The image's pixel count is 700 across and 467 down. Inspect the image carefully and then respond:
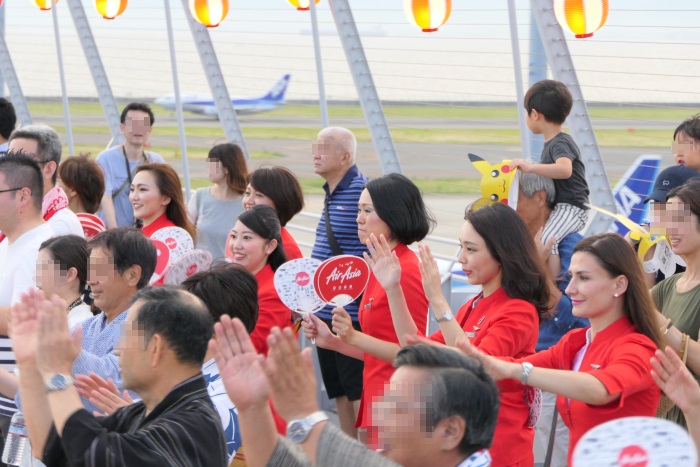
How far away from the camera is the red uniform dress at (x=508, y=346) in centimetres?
301

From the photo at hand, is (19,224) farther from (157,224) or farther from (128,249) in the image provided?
(157,224)

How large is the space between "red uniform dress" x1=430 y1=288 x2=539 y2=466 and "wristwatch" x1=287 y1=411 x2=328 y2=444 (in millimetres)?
1149

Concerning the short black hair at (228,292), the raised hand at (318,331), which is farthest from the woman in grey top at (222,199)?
the short black hair at (228,292)

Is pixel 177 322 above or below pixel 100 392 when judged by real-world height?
above

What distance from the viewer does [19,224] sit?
392 centimetres

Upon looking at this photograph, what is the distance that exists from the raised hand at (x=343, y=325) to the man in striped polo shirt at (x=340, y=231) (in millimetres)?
1083

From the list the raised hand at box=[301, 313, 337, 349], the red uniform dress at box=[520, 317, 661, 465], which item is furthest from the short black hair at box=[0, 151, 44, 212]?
the red uniform dress at box=[520, 317, 661, 465]

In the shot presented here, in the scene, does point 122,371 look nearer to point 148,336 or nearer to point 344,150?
point 148,336

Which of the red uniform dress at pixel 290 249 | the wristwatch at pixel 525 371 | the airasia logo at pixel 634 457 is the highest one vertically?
the airasia logo at pixel 634 457

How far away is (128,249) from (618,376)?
5.51ft

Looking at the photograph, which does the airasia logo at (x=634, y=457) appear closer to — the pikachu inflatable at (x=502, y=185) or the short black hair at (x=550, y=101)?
the pikachu inflatable at (x=502, y=185)

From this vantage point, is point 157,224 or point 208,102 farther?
point 208,102

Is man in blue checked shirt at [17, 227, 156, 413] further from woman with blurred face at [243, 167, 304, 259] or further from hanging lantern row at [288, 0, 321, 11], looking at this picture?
hanging lantern row at [288, 0, 321, 11]

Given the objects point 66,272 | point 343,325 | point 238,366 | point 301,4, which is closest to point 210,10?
point 301,4
